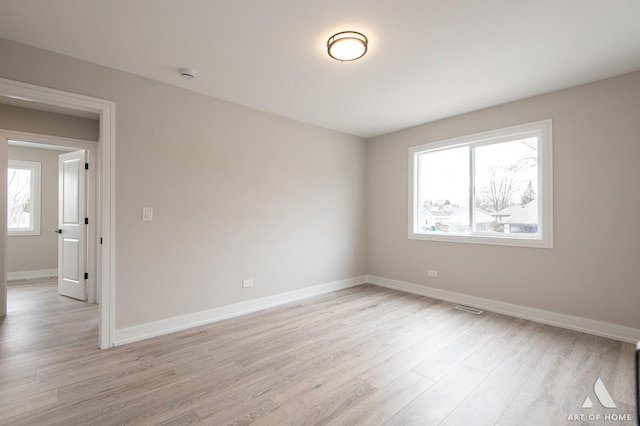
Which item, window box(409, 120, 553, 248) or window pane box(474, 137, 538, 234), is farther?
window pane box(474, 137, 538, 234)

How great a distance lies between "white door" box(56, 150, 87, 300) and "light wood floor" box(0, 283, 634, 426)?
0.93 metres

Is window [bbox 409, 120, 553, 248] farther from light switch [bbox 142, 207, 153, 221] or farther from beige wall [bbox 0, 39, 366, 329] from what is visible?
light switch [bbox 142, 207, 153, 221]

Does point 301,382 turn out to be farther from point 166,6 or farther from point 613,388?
point 166,6

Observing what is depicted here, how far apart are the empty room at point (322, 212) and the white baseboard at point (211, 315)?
0.03 metres

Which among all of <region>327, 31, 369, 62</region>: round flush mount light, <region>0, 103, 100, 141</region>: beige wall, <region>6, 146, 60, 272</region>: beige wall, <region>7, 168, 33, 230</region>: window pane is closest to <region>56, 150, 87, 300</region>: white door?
<region>0, 103, 100, 141</region>: beige wall

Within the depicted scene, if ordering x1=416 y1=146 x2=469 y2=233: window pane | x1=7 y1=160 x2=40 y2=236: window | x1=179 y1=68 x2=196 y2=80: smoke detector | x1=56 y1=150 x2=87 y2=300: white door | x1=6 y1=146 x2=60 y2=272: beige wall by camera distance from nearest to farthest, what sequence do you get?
1. x1=179 y1=68 x2=196 y2=80: smoke detector
2. x1=416 y1=146 x2=469 y2=233: window pane
3. x1=56 y1=150 x2=87 y2=300: white door
4. x1=6 y1=146 x2=60 y2=272: beige wall
5. x1=7 y1=160 x2=40 y2=236: window

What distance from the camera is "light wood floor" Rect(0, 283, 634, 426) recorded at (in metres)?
1.90

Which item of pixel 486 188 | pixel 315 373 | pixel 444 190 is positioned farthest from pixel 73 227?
pixel 486 188

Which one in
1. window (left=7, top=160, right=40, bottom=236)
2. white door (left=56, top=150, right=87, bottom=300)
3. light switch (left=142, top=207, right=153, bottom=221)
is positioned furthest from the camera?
window (left=7, top=160, right=40, bottom=236)

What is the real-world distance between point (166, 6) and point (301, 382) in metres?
2.94

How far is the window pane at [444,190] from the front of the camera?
438cm

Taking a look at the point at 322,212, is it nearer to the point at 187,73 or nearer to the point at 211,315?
the point at 211,315

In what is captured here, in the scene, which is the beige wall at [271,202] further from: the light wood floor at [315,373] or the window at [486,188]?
the light wood floor at [315,373]

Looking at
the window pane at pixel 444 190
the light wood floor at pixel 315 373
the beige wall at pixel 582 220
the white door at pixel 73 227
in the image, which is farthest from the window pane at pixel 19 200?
the beige wall at pixel 582 220
